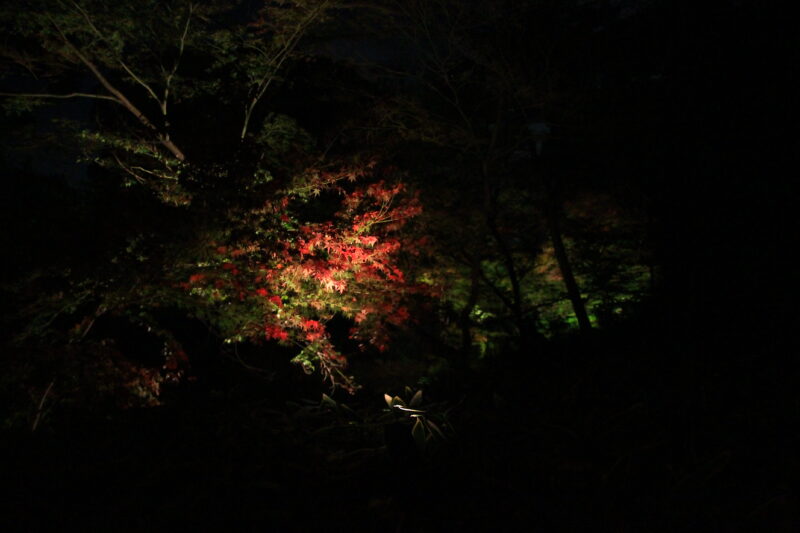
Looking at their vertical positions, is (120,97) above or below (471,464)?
above

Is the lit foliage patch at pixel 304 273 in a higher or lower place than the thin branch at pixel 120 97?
lower

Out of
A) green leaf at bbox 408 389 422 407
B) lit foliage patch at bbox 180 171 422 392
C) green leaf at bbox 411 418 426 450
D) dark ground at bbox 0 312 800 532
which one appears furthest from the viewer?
lit foliage patch at bbox 180 171 422 392

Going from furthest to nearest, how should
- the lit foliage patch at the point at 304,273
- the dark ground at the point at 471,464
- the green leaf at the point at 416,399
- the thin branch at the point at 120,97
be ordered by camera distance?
1. the thin branch at the point at 120,97
2. the lit foliage patch at the point at 304,273
3. the green leaf at the point at 416,399
4. the dark ground at the point at 471,464

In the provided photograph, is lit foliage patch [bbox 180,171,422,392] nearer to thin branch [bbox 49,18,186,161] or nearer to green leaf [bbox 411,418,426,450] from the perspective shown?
thin branch [bbox 49,18,186,161]

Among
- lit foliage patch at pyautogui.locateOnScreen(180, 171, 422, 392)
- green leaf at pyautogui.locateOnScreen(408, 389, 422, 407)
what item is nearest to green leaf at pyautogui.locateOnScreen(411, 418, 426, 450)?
green leaf at pyautogui.locateOnScreen(408, 389, 422, 407)

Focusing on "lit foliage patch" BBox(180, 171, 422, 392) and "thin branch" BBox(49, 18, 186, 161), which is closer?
"lit foliage patch" BBox(180, 171, 422, 392)

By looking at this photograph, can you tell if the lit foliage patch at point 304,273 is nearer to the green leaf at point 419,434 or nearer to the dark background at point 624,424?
the dark background at point 624,424

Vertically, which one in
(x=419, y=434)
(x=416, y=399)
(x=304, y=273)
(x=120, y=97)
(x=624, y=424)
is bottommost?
(x=624, y=424)

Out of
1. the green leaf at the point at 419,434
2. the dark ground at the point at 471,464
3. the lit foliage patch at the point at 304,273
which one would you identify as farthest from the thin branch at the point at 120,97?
the green leaf at the point at 419,434

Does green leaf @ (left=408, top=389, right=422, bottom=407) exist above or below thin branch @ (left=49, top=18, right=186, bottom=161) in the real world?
below

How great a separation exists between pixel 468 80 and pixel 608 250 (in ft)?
15.9

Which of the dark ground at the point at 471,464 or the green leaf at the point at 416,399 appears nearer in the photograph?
the dark ground at the point at 471,464

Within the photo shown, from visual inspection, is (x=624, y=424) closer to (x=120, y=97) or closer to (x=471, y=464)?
(x=471, y=464)

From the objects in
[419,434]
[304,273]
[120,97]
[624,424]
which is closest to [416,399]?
[419,434]
